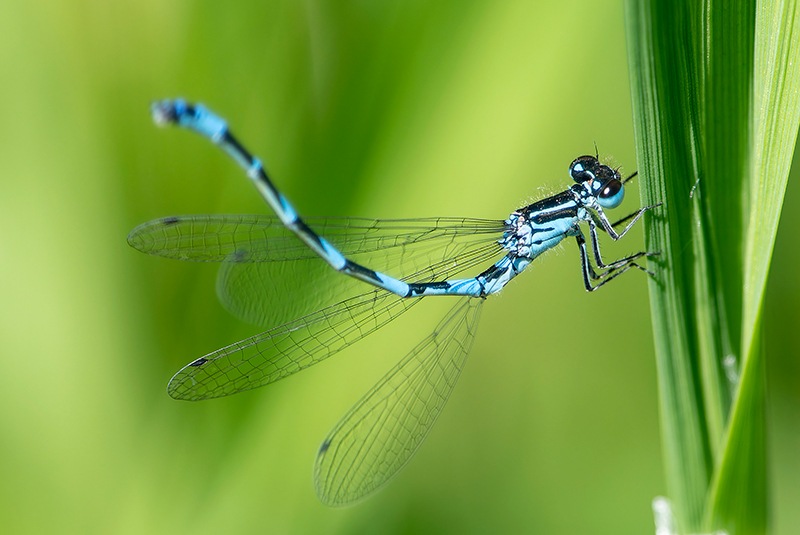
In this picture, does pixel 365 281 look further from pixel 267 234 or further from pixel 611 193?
pixel 611 193

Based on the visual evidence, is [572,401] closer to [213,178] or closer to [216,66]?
[213,178]

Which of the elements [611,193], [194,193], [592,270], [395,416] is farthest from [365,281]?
[611,193]

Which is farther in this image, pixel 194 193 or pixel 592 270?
pixel 592 270

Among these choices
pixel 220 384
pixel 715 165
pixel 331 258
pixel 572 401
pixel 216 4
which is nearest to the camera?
pixel 715 165

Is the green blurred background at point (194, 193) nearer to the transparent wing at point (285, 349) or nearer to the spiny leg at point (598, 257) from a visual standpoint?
the transparent wing at point (285, 349)

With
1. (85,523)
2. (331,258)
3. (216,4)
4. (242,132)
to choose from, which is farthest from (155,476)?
(216,4)

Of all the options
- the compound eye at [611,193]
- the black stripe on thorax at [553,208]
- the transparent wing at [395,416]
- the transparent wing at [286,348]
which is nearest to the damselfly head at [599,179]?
the compound eye at [611,193]
